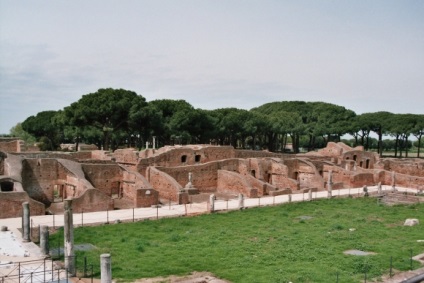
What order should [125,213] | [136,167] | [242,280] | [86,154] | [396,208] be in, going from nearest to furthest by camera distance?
1. [242,280]
2. [125,213]
3. [396,208]
4. [136,167]
5. [86,154]

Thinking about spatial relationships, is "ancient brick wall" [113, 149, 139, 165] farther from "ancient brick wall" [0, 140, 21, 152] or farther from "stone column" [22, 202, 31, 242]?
"stone column" [22, 202, 31, 242]

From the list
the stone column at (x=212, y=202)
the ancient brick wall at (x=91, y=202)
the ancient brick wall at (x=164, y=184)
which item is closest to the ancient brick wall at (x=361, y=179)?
the ancient brick wall at (x=164, y=184)

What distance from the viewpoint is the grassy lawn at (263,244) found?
56.9 feet

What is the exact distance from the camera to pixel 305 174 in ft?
158

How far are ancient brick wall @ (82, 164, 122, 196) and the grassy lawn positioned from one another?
10436 millimetres

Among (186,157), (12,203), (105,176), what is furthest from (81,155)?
(12,203)

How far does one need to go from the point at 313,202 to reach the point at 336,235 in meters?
11.7

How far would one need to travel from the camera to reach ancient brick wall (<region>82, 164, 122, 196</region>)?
1398 inches

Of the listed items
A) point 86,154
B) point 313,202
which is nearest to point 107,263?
point 313,202

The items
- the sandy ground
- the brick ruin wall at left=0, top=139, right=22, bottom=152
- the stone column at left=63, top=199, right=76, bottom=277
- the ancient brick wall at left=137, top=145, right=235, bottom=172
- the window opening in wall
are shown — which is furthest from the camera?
the brick ruin wall at left=0, top=139, right=22, bottom=152

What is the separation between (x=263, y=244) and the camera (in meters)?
21.6

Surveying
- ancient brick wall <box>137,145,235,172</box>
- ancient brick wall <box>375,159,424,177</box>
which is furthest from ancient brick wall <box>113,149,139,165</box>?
ancient brick wall <box>375,159,424,177</box>

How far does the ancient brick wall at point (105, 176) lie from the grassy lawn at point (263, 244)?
10.4 m

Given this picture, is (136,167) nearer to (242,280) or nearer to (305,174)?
(305,174)
